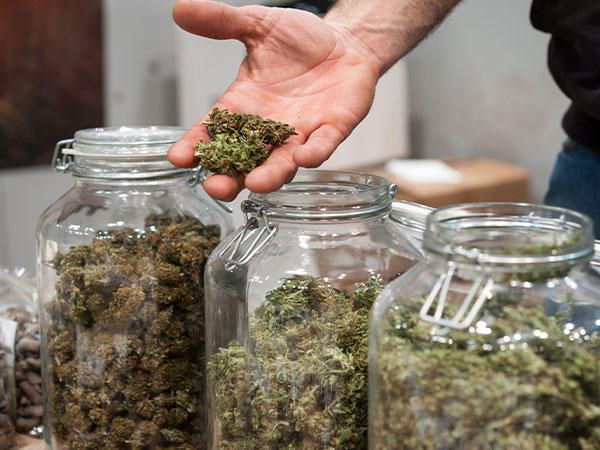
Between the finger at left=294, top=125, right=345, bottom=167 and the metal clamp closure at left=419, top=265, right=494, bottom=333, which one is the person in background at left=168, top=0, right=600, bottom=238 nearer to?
A: the finger at left=294, top=125, right=345, bottom=167

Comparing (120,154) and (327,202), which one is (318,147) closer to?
(327,202)

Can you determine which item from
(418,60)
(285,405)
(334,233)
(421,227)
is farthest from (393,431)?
(418,60)

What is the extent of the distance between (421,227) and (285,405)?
314 mm

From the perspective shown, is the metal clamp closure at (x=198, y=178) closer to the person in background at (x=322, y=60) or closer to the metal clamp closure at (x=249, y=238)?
the person in background at (x=322, y=60)

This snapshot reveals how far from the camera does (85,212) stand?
986 mm

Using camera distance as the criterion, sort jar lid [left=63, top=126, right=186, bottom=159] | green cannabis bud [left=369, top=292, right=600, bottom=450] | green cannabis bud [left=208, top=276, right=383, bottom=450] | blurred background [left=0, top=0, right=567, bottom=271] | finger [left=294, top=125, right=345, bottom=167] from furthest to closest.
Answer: blurred background [left=0, top=0, right=567, bottom=271]
jar lid [left=63, top=126, right=186, bottom=159]
finger [left=294, top=125, right=345, bottom=167]
green cannabis bud [left=208, top=276, right=383, bottom=450]
green cannabis bud [left=369, top=292, right=600, bottom=450]

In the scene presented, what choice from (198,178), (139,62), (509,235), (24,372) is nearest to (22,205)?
(139,62)

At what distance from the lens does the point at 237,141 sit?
2.89ft

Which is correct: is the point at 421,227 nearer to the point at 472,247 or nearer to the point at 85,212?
the point at 472,247

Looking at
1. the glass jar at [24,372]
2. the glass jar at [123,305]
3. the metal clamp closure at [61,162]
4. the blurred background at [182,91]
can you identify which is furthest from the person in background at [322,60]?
the blurred background at [182,91]

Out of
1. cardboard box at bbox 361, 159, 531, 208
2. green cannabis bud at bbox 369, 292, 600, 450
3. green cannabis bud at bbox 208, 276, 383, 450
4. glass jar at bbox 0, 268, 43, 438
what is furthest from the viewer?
cardboard box at bbox 361, 159, 531, 208

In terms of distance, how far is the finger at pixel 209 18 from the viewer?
1.01m

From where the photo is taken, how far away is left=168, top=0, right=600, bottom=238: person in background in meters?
0.90

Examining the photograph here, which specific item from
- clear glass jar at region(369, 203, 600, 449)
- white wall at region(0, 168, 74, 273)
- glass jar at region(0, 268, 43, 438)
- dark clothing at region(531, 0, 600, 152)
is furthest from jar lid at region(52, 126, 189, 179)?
white wall at region(0, 168, 74, 273)
